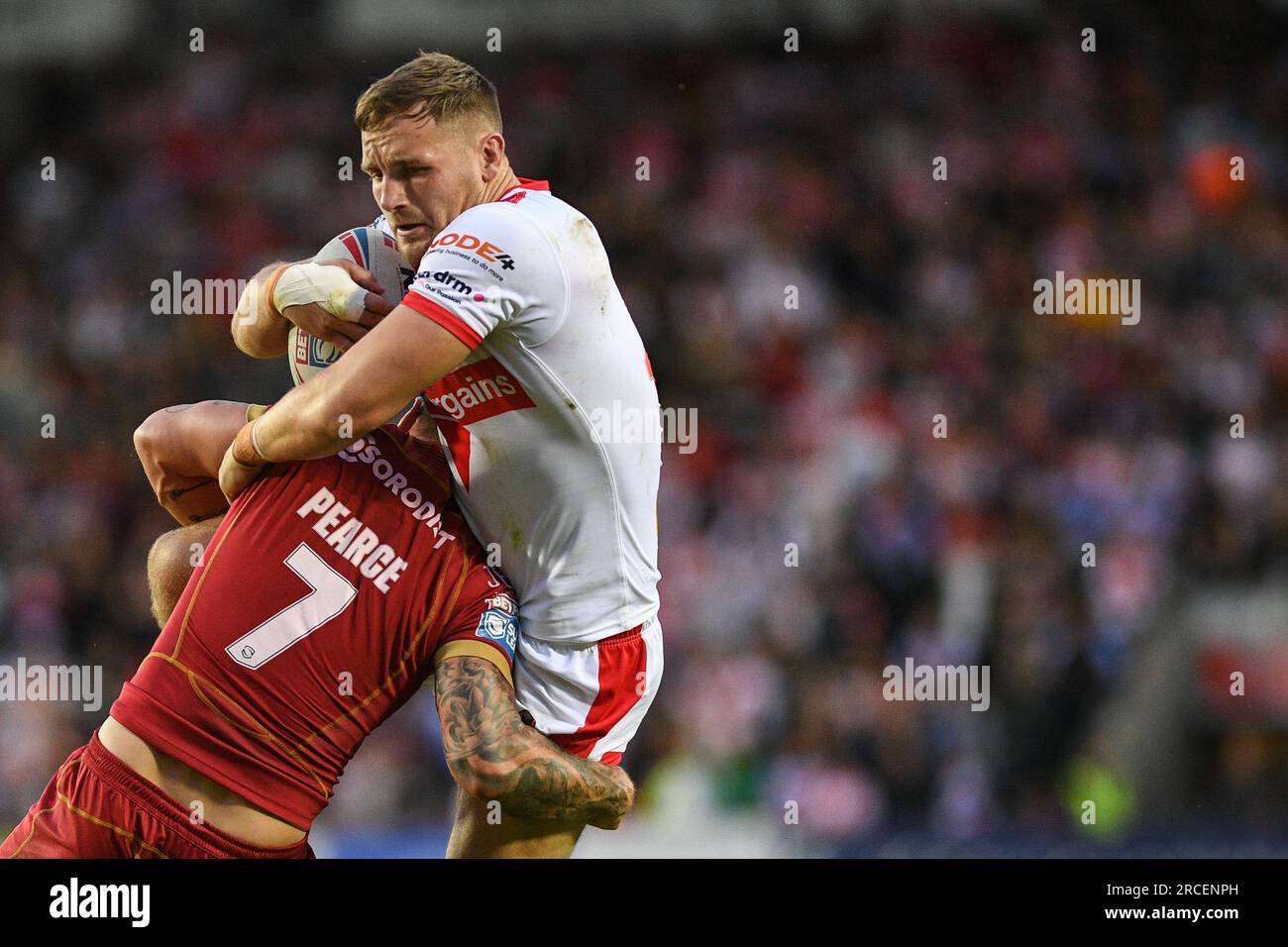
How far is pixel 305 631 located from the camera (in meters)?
3.21

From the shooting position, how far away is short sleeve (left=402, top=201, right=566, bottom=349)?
3102 mm

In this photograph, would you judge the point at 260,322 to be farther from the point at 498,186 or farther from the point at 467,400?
the point at 498,186

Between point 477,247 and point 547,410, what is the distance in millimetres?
383

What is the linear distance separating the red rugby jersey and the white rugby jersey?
137 mm

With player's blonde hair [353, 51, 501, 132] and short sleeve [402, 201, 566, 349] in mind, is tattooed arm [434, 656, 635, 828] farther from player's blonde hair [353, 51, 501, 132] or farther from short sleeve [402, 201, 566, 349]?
player's blonde hair [353, 51, 501, 132]

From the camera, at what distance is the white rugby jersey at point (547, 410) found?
125 inches

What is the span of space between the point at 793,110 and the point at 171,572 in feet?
29.5

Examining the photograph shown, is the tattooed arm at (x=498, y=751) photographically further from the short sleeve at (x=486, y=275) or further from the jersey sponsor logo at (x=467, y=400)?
the short sleeve at (x=486, y=275)

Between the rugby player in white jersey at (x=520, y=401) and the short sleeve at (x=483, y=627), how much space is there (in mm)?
70

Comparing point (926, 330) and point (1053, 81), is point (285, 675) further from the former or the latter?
point (1053, 81)

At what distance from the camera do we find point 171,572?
3488mm
